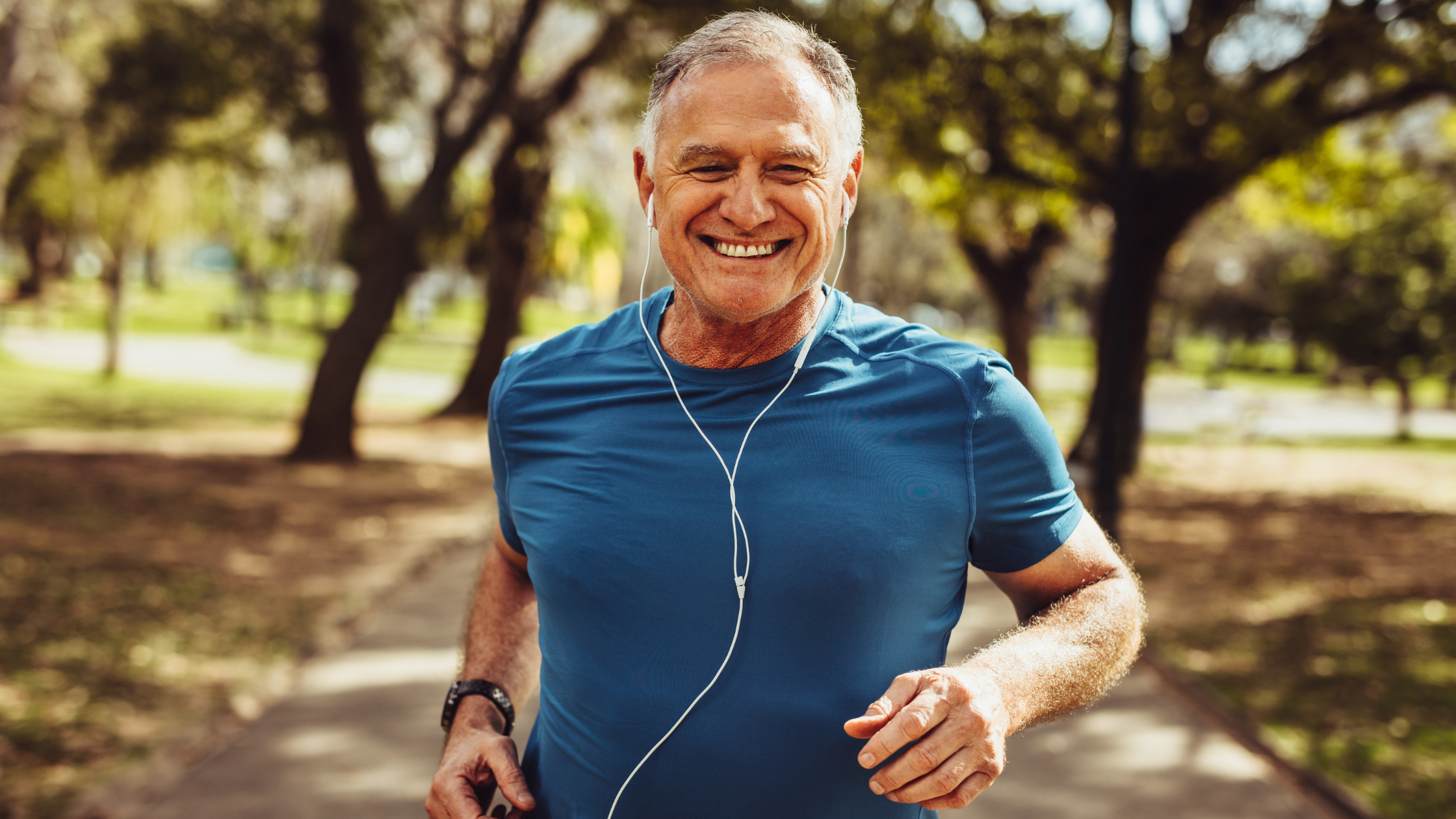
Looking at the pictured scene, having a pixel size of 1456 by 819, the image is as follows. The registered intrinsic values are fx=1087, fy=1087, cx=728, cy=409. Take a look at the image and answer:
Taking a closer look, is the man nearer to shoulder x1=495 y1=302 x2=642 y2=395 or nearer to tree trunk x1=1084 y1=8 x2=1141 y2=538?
shoulder x1=495 y1=302 x2=642 y2=395

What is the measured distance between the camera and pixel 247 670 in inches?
236

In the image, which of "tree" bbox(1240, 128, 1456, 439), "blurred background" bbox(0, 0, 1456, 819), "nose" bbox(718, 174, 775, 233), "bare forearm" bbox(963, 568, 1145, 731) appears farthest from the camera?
"tree" bbox(1240, 128, 1456, 439)

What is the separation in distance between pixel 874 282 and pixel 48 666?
4201cm

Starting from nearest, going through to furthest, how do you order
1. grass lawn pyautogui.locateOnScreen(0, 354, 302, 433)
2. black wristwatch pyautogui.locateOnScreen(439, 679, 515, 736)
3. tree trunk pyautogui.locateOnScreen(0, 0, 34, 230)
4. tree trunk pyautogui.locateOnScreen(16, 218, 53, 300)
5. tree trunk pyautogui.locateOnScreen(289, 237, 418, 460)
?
1. black wristwatch pyautogui.locateOnScreen(439, 679, 515, 736)
2. tree trunk pyautogui.locateOnScreen(289, 237, 418, 460)
3. tree trunk pyautogui.locateOnScreen(0, 0, 34, 230)
4. grass lawn pyautogui.locateOnScreen(0, 354, 302, 433)
5. tree trunk pyautogui.locateOnScreen(16, 218, 53, 300)

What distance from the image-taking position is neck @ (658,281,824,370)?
1832 mm

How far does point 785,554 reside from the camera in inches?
63.8

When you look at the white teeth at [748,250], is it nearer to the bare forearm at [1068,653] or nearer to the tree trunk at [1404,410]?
the bare forearm at [1068,653]

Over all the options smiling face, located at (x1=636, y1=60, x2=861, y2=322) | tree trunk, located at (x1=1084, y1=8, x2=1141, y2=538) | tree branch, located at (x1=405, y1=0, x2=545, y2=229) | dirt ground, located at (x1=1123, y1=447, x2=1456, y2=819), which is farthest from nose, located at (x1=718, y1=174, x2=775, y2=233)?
tree branch, located at (x1=405, y1=0, x2=545, y2=229)

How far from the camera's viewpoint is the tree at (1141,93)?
10.1m

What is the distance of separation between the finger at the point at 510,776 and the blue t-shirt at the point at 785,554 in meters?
0.08

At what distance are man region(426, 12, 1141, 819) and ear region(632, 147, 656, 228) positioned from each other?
55 mm

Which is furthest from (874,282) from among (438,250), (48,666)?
(48,666)

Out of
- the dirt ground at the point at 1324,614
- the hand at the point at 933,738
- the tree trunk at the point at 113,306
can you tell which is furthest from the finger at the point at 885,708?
the tree trunk at the point at 113,306

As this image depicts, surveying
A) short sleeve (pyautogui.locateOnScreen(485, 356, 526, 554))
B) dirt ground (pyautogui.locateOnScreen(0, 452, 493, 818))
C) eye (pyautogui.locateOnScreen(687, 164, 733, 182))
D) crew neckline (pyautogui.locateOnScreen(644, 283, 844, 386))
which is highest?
eye (pyautogui.locateOnScreen(687, 164, 733, 182))
